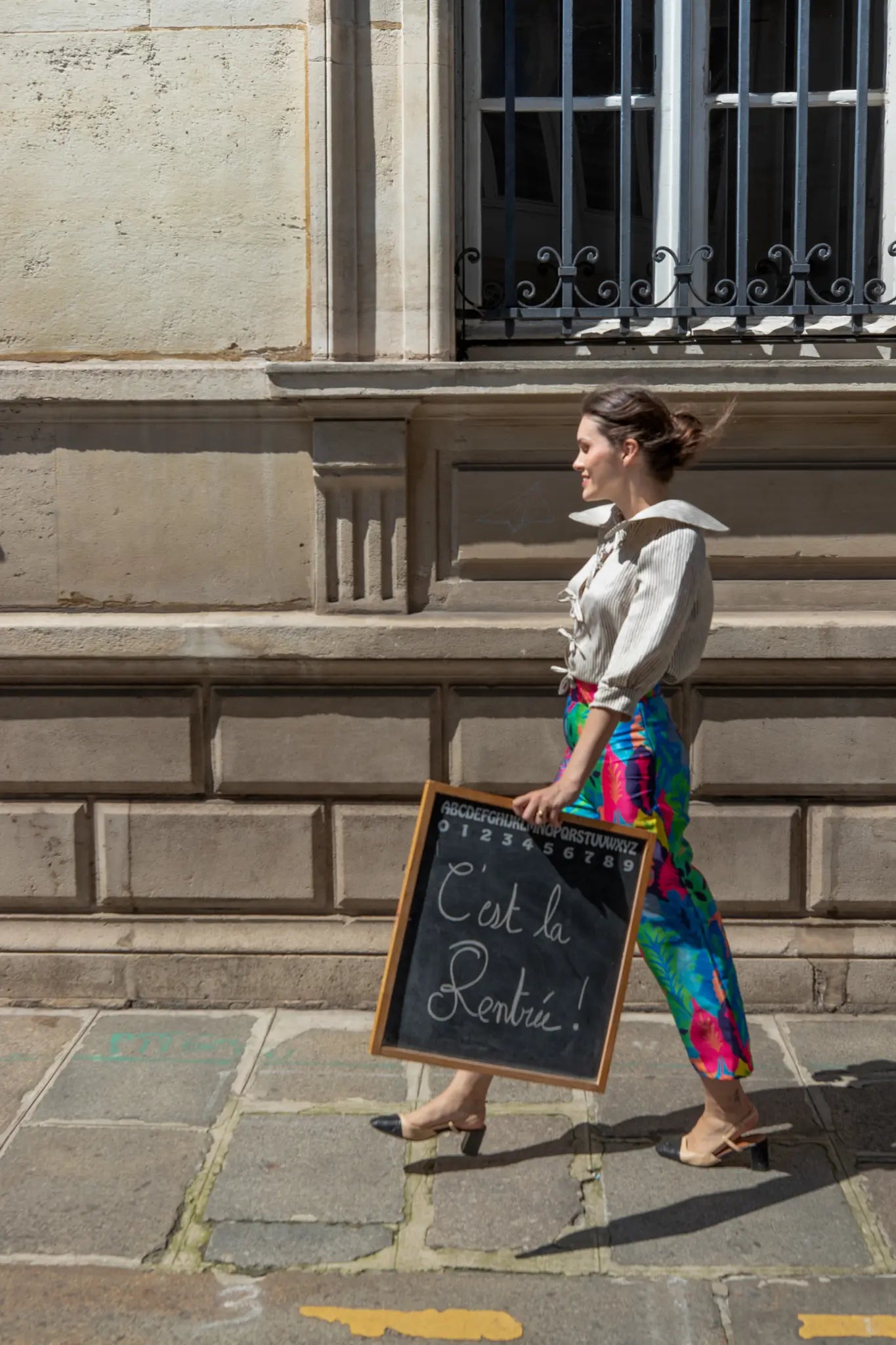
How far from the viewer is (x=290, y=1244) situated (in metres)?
3.17

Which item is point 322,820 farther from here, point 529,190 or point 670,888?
point 529,190

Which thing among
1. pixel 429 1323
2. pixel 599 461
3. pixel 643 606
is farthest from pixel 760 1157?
pixel 599 461

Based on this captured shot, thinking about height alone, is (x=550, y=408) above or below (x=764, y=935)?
above

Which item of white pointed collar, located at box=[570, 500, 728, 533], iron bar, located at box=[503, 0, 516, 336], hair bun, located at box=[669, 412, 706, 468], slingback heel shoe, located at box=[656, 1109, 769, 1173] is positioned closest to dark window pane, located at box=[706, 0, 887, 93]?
iron bar, located at box=[503, 0, 516, 336]

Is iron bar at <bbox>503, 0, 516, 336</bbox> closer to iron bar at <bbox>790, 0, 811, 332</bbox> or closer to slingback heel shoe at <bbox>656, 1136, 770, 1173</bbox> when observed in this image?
iron bar at <bbox>790, 0, 811, 332</bbox>

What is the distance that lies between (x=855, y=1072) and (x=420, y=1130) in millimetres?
1372

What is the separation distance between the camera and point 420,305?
177 inches

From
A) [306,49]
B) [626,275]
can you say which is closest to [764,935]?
[626,275]

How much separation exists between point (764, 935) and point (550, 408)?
6.18 feet

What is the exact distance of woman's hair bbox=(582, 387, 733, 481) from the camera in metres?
3.30

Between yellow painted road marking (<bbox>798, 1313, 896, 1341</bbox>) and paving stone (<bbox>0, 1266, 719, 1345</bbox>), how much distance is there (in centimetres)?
9

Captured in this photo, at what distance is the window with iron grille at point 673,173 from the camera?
4.60 m

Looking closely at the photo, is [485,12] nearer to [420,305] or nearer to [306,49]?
[306,49]

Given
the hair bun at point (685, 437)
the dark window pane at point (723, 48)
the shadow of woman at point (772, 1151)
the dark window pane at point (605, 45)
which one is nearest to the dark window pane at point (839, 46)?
the dark window pane at point (723, 48)
